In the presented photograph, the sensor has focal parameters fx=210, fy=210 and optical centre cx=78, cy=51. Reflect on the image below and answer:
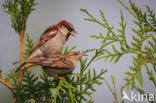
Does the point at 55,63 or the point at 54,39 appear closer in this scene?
the point at 55,63

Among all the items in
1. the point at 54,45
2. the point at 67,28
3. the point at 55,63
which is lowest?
the point at 55,63

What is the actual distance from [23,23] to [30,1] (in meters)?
0.15

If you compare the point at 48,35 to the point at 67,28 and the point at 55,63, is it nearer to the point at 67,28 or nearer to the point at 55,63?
the point at 67,28

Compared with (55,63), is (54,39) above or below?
above

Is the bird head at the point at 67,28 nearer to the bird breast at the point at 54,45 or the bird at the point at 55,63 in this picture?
the bird breast at the point at 54,45

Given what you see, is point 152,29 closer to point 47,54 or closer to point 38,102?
point 47,54

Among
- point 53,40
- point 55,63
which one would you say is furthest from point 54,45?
point 55,63

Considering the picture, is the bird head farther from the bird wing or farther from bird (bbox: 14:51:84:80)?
bird (bbox: 14:51:84:80)

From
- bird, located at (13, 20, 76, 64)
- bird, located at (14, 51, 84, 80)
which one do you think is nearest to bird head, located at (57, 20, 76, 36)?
bird, located at (13, 20, 76, 64)

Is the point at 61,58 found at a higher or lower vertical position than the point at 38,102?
higher

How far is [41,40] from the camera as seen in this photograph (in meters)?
1.25

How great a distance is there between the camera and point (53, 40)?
121 cm

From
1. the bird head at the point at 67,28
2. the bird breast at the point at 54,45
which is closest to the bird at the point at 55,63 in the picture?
the bird breast at the point at 54,45

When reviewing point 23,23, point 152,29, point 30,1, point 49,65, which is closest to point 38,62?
point 49,65
